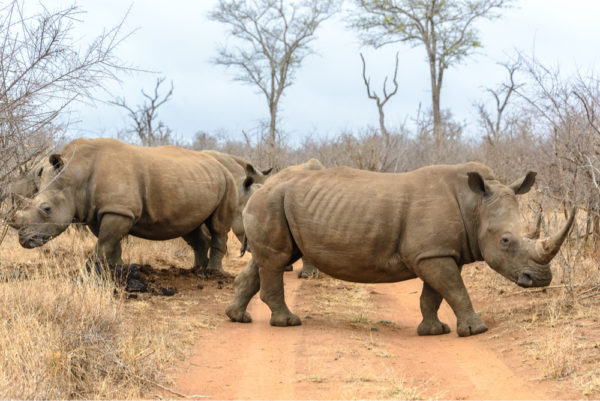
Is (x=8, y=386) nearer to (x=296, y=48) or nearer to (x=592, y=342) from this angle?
(x=592, y=342)

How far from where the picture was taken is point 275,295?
7.34 m

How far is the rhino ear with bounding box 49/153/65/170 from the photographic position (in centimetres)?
839

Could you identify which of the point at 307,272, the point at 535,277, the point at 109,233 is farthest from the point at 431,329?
the point at 307,272

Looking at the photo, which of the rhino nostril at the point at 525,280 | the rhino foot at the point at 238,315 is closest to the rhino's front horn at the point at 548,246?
the rhino nostril at the point at 525,280

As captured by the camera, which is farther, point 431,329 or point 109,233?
point 109,233

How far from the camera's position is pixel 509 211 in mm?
6668

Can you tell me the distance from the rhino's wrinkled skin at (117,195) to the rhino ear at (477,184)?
3.98 m

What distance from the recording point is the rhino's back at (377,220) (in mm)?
6742

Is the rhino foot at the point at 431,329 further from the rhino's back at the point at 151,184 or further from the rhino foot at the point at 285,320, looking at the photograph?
the rhino's back at the point at 151,184

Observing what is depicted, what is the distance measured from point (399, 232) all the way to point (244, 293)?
173 cm

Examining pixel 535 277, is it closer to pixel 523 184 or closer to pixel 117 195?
pixel 523 184

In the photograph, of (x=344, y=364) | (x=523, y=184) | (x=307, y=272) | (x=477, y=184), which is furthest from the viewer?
(x=307, y=272)

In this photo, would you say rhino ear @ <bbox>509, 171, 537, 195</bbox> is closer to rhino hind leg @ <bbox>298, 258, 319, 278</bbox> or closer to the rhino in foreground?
the rhino in foreground

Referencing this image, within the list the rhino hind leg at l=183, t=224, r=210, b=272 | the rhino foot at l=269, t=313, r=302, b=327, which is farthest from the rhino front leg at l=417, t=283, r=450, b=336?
the rhino hind leg at l=183, t=224, r=210, b=272
